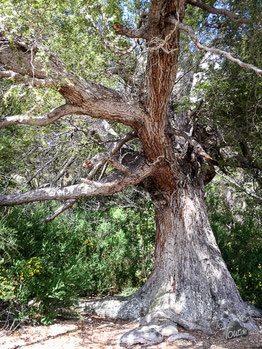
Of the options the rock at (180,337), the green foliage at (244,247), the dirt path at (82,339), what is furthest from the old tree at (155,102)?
the green foliage at (244,247)

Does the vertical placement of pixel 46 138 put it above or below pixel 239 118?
below

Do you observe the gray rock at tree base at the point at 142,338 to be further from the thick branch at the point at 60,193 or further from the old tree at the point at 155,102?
the thick branch at the point at 60,193

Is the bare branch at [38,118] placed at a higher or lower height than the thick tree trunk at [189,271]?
higher

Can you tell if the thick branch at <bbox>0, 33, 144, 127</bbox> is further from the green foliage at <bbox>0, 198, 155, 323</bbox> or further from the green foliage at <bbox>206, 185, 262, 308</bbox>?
the green foliage at <bbox>206, 185, 262, 308</bbox>

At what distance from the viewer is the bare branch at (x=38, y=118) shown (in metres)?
4.14

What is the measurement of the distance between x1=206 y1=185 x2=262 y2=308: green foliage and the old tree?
4.84 ft

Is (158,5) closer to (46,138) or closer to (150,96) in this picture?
(150,96)

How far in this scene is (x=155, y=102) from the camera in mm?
4680

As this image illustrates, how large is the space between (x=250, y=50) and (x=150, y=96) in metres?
1.63

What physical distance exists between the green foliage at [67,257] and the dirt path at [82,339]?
0.23m

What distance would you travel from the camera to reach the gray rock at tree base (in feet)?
13.9

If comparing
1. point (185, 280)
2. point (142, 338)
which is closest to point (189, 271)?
point (185, 280)

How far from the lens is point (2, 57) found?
393cm

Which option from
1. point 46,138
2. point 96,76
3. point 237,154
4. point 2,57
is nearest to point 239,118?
point 237,154
